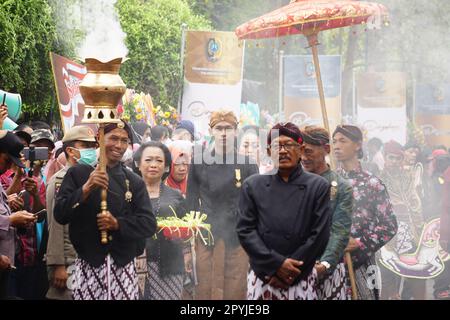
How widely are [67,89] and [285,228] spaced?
3.99 metres

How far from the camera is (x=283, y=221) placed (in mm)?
5672

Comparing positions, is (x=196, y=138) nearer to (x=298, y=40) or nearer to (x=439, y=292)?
(x=439, y=292)

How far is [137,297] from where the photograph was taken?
628 cm

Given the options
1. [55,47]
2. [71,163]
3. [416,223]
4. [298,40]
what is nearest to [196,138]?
[55,47]

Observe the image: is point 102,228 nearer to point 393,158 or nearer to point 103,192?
point 103,192

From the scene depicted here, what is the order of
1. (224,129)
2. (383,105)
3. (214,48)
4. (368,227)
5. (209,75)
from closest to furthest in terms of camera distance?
1. (368,227)
2. (224,129)
3. (214,48)
4. (209,75)
5. (383,105)

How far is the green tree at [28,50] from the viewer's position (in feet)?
31.3

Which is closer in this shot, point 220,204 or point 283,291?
point 283,291

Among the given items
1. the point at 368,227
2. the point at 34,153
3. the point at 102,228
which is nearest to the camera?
the point at 102,228

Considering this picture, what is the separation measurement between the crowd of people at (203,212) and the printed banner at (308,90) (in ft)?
10.3

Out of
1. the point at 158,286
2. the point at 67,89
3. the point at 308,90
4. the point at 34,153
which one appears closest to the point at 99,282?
the point at 158,286

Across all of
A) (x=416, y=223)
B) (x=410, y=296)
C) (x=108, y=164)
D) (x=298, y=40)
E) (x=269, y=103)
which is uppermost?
(x=298, y=40)

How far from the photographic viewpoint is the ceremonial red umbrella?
26.7 feet

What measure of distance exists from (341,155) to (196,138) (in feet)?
12.8
